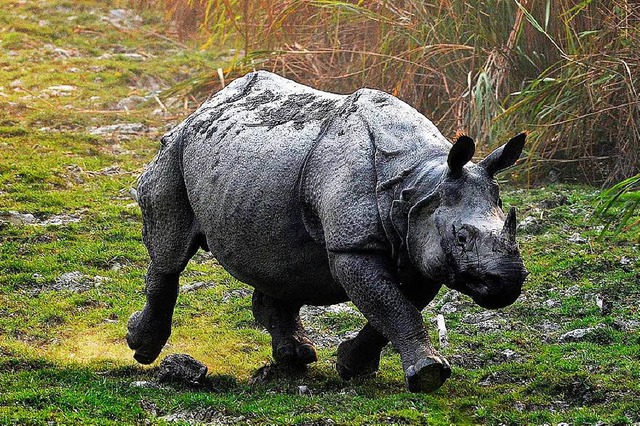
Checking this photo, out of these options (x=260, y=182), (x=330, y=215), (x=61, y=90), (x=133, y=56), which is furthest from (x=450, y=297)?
(x=133, y=56)

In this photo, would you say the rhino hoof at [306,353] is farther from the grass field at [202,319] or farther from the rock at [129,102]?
the rock at [129,102]

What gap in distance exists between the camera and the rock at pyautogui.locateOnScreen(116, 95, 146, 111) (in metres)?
12.7

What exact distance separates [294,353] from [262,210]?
952 millimetres

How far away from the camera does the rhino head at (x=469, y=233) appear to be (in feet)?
14.8

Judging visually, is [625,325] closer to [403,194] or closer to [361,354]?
[361,354]

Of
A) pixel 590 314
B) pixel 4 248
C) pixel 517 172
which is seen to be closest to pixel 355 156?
pixel 590 314

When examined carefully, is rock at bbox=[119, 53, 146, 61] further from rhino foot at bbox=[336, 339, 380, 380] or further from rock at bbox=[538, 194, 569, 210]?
rhino foot at bbox=[336, 339, 380, 380]

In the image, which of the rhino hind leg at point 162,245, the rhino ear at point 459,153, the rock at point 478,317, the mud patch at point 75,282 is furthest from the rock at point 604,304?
the mud patch at point 75,282

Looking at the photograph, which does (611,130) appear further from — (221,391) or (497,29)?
(221,391)

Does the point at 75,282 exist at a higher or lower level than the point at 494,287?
lower

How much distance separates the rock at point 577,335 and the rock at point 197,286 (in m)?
2.76

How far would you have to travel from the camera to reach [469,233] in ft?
15.2

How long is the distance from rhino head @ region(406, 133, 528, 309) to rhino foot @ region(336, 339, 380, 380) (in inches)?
37.7

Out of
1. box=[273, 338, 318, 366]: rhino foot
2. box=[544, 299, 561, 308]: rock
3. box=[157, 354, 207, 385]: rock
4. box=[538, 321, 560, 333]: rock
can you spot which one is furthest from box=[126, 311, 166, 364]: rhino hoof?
box=[544, 299, 561, 308]: rock
